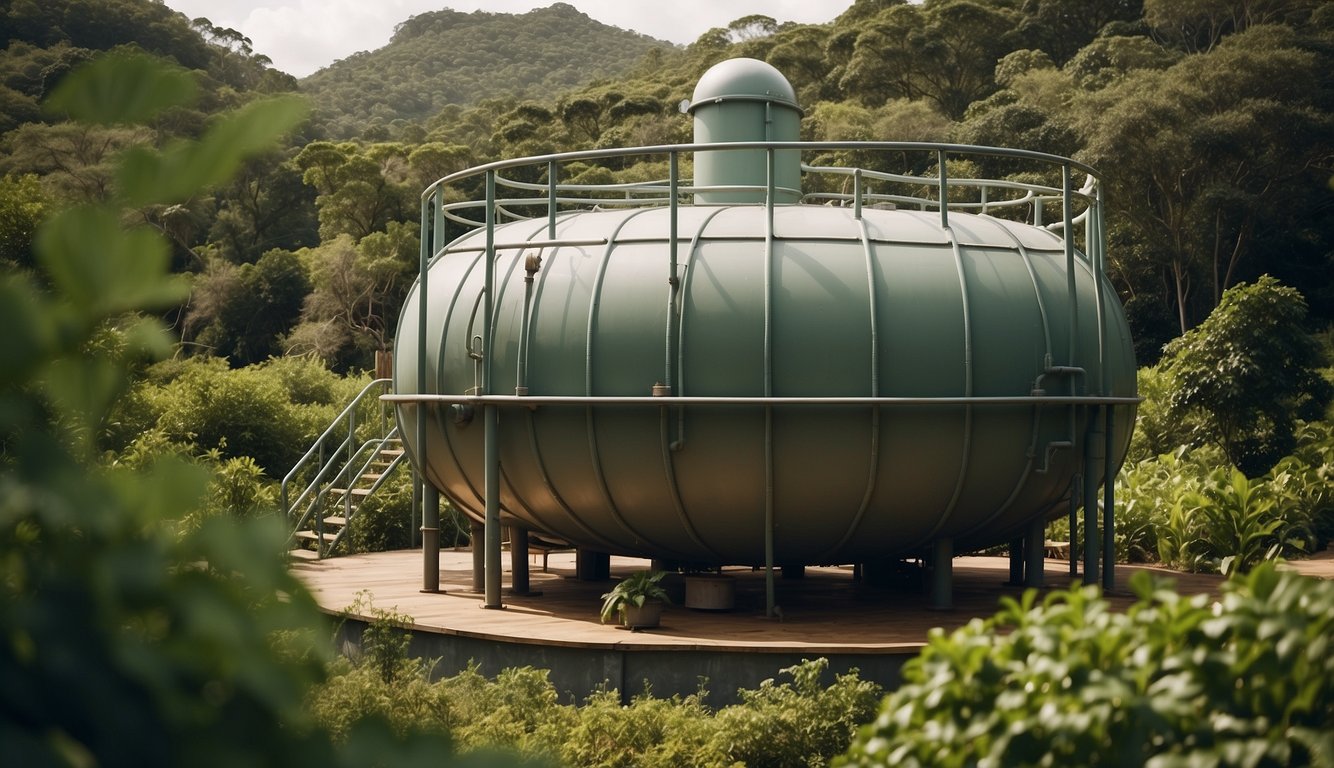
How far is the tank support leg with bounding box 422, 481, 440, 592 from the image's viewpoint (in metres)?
12.9

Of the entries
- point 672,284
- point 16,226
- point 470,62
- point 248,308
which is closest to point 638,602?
point 672,284

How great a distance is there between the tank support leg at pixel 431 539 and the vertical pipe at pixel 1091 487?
6.36m

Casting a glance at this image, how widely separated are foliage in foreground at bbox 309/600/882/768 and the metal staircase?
7108 millimetres

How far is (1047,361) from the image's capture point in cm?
1108

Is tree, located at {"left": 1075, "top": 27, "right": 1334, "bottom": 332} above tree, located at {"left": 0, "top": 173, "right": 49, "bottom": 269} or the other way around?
above

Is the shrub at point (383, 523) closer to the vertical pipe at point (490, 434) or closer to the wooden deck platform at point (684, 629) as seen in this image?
the wooden deck platform at point (684, 629)

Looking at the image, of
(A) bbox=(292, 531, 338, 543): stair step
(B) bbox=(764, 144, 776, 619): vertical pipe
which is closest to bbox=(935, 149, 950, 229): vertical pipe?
(B) bbox=(764, 144, 776, 619): vertical pipe

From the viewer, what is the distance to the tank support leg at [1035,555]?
12.6 meters

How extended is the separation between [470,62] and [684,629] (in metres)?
154

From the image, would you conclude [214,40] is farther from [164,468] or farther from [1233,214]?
[164,468]

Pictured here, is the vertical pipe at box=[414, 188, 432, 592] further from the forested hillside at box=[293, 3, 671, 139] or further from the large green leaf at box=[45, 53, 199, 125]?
the forested hillside at box=[293, 3, 671, 139]

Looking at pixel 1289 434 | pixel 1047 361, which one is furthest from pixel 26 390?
pixel 1289 434

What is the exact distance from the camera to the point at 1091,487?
11.8 metres

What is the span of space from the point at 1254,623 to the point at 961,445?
7.45 m
